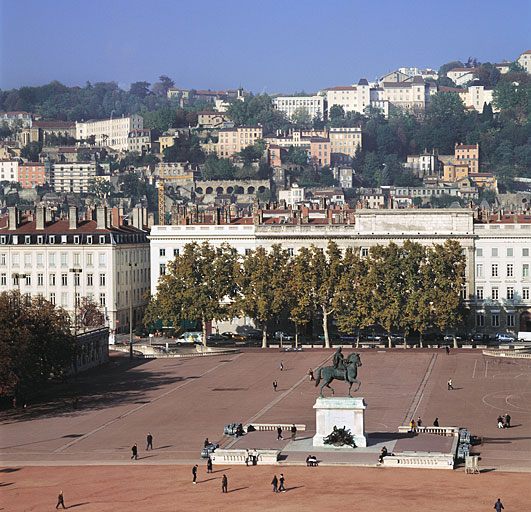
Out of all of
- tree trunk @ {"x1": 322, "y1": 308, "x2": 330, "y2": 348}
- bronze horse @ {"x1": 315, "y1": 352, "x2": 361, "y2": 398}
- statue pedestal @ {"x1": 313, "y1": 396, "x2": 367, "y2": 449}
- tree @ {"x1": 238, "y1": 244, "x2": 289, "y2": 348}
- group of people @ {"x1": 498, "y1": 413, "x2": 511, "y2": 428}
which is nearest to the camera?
statue pedestal @ {"x1": 313, "y1": 396, "x2": 367, "y2": 449}

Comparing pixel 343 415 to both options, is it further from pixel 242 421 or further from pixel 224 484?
pixel 242 421

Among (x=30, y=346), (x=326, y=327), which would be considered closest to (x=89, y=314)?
(x=326, y=327)

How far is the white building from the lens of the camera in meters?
134

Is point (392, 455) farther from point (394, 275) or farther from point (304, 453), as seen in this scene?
point (394, 275)

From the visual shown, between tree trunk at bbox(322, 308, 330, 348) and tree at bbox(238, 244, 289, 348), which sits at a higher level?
tree at bbox(238, 244, 289, 348)

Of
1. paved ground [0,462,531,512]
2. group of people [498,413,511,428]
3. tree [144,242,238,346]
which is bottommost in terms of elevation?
paved ground [0,462,531,512]

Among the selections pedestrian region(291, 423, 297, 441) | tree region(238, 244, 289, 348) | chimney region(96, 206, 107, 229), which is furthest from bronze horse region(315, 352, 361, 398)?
chimney region(96, 206, 107, 229)

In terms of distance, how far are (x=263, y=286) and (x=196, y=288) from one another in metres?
4.90

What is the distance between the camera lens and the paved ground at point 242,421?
61.5m

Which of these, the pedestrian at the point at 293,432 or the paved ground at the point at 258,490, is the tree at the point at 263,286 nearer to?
the pedestrian at the point at 293,432

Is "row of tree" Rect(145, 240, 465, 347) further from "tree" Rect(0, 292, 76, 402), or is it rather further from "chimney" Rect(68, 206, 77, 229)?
"tree" Rect(0, 292, 76, 402)

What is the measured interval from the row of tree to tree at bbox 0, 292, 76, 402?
25.5 metres

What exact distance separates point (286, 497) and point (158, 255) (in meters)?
75.5

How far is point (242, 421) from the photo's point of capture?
79.2 m
